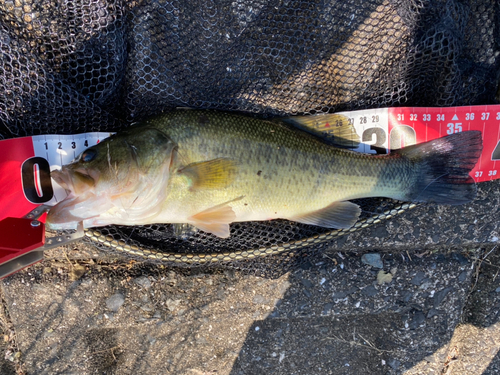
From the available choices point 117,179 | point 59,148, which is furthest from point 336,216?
point 59,148

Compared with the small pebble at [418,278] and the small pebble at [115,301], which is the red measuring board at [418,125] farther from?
the small pebble at [115,301]

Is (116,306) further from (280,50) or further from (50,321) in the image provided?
(280,50)

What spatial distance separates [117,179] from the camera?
1656mm

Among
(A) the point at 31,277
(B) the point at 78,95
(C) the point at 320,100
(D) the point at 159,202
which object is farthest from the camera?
(A) the point at 31,277

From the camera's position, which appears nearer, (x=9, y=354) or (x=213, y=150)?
(x=213, y=150)

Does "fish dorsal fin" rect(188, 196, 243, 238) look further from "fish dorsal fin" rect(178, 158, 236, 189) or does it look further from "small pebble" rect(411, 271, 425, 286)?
"small pebble" rect(411, 271, 425, 286)

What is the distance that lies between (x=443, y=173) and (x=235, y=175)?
1.24 m

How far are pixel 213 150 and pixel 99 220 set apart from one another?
0.71 metres

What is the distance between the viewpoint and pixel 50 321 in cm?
242

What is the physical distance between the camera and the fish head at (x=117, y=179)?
5.26 ft

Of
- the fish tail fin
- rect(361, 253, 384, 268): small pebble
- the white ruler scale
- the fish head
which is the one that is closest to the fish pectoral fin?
the fish tail fin

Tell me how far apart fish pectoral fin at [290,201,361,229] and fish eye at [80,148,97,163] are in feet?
3.92

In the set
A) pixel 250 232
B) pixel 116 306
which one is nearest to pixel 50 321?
pixel 116 306

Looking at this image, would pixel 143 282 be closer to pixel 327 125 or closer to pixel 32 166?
A: pixel 32 166
